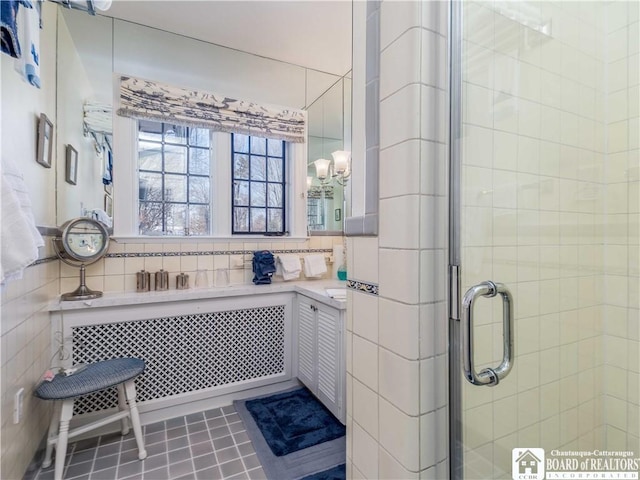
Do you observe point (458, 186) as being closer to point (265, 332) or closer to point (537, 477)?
point (537, 477)

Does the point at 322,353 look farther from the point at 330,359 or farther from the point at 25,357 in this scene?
the point at 25,357

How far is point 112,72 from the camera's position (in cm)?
225

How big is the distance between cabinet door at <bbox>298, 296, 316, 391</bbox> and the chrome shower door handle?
1451mm

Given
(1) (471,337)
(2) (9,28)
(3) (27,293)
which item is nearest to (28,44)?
(2) (9,28)

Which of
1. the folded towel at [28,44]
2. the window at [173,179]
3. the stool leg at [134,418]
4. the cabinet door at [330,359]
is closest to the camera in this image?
the folded towel at [28,44]

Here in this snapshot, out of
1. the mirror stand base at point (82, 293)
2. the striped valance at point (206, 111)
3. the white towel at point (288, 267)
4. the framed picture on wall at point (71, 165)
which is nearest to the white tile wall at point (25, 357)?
the mirror stand base at point (82, 293)

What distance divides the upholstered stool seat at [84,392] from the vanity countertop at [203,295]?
1.12 feet

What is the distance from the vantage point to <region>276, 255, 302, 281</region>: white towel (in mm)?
2613

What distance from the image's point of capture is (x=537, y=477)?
1.05m

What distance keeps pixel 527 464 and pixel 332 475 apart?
3.03 ft

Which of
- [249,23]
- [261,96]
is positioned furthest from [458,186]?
[261,96]

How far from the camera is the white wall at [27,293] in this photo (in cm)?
131

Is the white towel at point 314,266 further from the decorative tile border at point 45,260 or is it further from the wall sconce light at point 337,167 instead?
the decorative tile border at point 45,260

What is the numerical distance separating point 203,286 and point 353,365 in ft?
5.37
